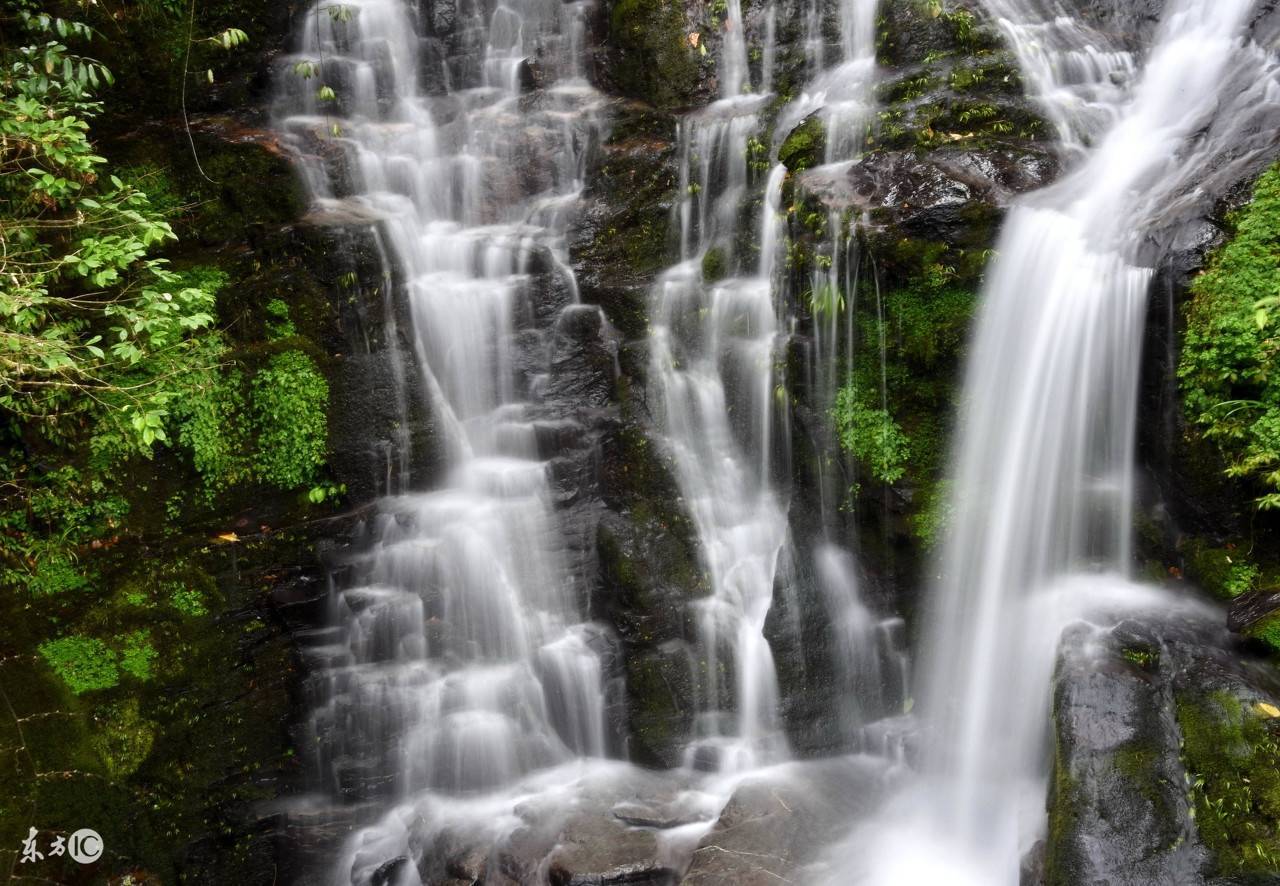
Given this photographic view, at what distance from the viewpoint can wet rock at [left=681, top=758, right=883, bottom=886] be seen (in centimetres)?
660

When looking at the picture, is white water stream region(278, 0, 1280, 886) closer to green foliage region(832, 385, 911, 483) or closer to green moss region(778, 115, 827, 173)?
green moss region(778, 115, 827, 173)

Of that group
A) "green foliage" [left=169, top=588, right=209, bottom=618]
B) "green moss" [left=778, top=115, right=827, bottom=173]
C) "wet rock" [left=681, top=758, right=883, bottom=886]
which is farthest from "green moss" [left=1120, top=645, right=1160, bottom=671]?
"green foliage" [left=169, top=588, right=209, bottom=618]

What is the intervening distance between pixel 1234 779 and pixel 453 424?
745cm

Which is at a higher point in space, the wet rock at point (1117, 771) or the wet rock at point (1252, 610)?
the wet rock at point (1252, 610)

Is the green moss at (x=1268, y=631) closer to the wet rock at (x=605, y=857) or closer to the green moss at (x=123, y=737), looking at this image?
the wet rock at (x=605, y=857)

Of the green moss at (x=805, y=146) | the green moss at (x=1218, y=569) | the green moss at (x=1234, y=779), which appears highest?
the green moss at (x=805, y=146)

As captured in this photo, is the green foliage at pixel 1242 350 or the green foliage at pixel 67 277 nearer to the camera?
the green foliage at pixel 1242 350

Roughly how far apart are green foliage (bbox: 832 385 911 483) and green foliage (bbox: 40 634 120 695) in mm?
6888

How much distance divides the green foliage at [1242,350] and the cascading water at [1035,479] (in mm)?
413

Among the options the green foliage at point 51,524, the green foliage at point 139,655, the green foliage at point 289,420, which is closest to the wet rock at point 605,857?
the green foliage at point 139,655

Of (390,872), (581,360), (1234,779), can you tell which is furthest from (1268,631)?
(390,872)

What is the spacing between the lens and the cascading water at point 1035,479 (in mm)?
6359

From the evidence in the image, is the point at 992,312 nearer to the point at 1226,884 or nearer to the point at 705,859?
the point at 1226,884

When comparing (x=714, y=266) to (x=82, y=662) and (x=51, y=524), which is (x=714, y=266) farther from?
(x=82, y=662)
